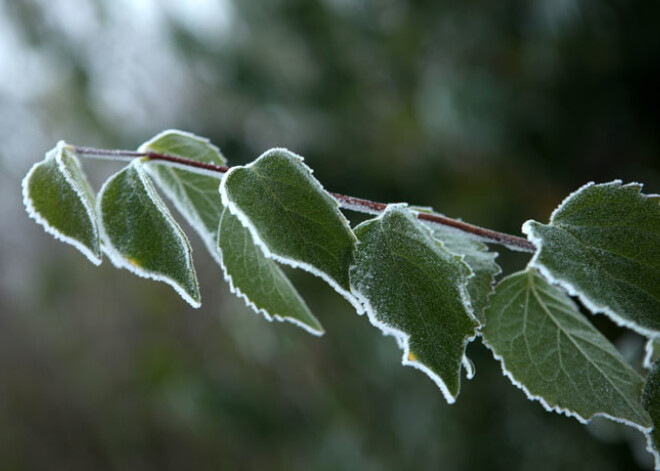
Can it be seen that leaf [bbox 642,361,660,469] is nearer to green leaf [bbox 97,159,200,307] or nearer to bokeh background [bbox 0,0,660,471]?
green leaf [bbox 97,159,200,307]

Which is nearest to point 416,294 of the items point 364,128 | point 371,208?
point 371,208

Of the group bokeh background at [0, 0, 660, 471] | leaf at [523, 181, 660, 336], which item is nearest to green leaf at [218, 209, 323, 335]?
leaf at [523, 181, 660, 336]

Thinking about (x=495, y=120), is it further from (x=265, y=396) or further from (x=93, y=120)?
(x=93, y=120)

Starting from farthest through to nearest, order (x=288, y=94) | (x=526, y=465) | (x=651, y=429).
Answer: (x=288, y=94) < (x=526, y=465) < (x=651, y=429)

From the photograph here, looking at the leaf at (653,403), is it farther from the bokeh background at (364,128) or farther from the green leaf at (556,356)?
the bokeh background at (364,128)

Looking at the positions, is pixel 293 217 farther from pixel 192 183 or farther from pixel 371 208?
pixel 192 183

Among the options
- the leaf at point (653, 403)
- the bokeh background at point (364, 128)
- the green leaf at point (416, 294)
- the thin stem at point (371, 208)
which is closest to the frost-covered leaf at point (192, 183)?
the thin stem at point (371, 208)

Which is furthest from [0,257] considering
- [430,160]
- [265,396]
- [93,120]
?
[430,160]
